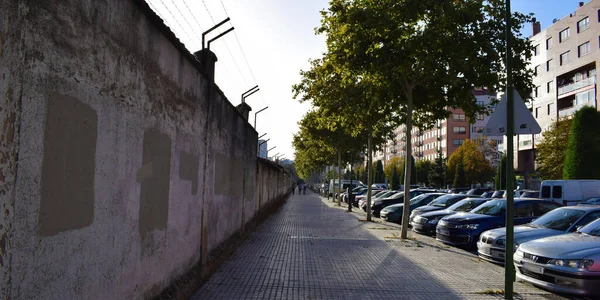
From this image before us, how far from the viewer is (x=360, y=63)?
12.5m

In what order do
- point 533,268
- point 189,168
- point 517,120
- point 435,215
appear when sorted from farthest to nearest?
point 435,215 → point 533,268 → point 517,120 → point 189,168

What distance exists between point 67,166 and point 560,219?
967cm

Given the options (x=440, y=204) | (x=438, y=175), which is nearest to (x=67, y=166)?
(x=440, y=204)

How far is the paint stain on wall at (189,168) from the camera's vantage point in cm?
589

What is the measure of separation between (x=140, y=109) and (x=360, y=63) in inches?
358

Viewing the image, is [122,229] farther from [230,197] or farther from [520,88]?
[520,88]

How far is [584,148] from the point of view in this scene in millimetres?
31188

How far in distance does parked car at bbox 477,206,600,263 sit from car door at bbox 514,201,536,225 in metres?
1.68

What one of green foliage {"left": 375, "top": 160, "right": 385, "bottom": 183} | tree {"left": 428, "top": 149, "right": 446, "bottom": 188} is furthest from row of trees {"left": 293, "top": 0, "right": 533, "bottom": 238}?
green foliage {"left": 375, "top": 160, "right": 385, "bottom": 183}

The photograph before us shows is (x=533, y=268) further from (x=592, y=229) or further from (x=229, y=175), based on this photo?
(x=229, y=175)

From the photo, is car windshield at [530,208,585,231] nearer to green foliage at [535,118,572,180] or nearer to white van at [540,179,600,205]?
white van at [540,179,600,205]

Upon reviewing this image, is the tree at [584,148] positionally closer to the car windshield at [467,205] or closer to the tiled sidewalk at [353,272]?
the car windshield at [467,205]

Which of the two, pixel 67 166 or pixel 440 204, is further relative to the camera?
pixel 440 204

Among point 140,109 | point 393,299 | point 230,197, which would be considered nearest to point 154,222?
point 140,109
